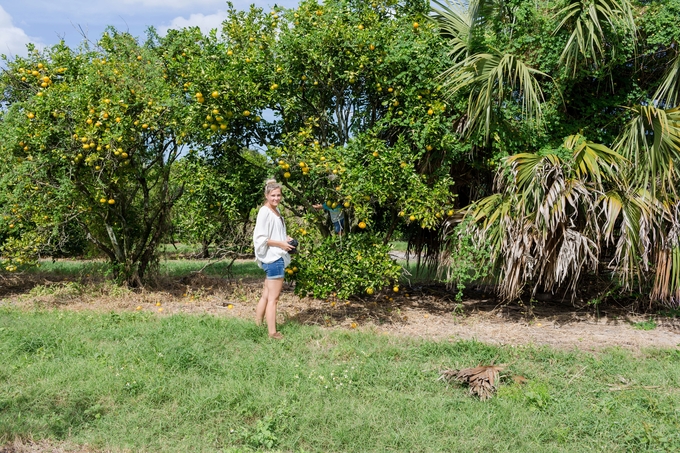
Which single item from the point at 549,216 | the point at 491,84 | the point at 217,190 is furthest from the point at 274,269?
the point at 491,84

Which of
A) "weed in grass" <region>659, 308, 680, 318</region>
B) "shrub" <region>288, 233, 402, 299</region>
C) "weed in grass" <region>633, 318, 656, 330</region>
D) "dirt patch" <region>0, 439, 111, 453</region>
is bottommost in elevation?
"dirt patch" <region>0, 439, 111, 453</region>

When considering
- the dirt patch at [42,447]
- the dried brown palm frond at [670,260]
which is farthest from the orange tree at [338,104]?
the dirt patch at [42,447]

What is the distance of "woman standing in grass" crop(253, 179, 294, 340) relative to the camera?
526cm

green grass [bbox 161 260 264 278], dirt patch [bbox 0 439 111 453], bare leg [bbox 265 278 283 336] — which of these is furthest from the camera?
green grass [bbox 161 260 264 278]

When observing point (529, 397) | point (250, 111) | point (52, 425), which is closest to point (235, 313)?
point (250, 111)

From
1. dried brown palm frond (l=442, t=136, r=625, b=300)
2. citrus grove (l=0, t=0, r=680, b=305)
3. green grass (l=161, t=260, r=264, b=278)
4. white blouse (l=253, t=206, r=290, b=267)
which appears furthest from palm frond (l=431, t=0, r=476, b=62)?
green grass (l=161, t=260, r=264, b=278)

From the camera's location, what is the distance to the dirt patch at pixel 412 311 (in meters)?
5.65

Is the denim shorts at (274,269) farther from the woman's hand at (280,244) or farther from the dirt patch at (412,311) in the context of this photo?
the dirt patch at (412,311)

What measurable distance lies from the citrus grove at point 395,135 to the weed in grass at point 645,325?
36cm

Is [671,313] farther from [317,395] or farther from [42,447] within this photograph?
[42,447]

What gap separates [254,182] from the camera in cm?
679

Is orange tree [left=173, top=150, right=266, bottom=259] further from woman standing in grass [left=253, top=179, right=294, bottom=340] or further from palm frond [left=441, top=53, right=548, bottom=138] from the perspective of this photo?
palm frond [left=441, top=53, right=548, bottom=138]

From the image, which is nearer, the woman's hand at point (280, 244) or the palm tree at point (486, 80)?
the woman's hand at point (280, 244)

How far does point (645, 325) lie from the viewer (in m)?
6.05
